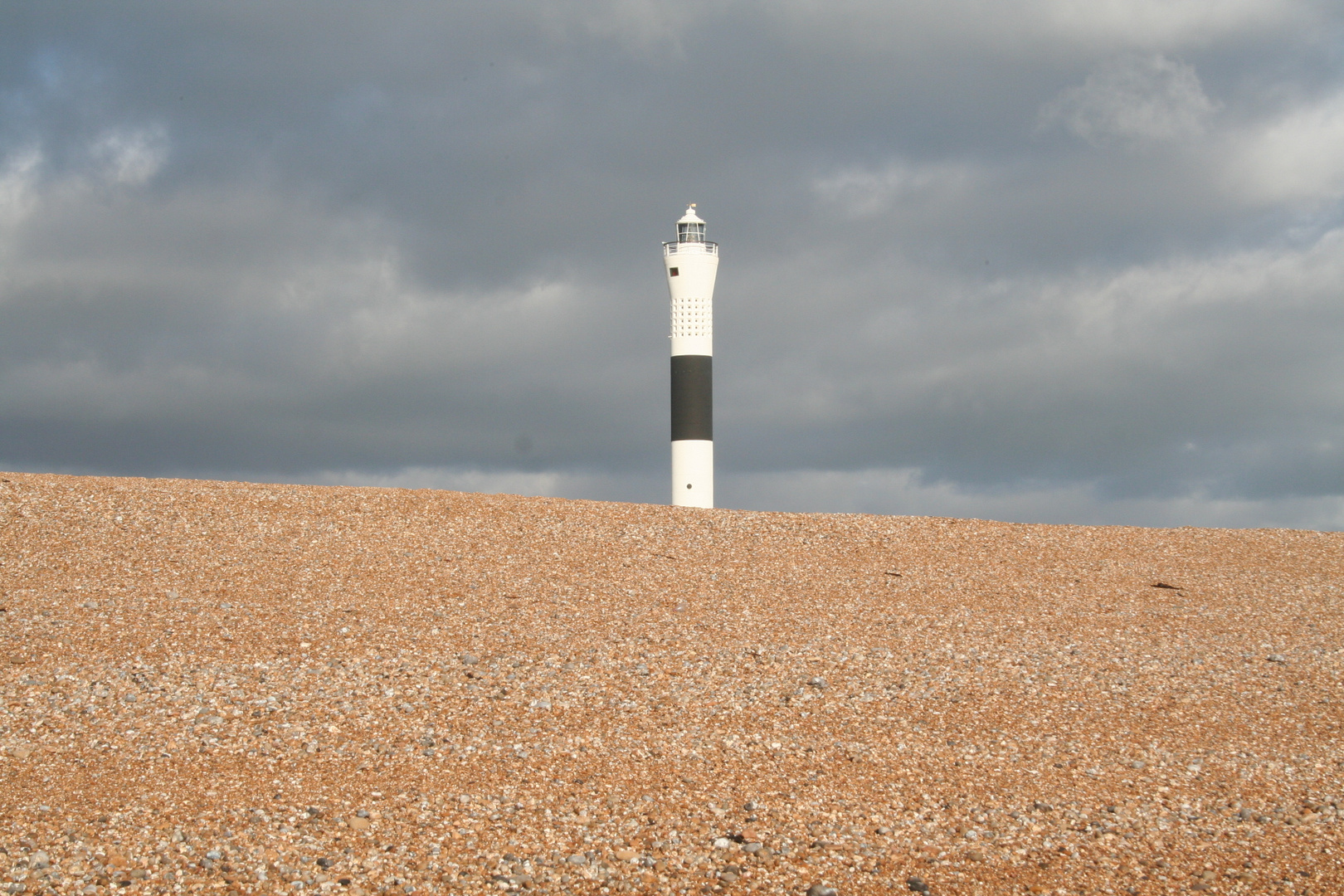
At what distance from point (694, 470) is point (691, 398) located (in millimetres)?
1827

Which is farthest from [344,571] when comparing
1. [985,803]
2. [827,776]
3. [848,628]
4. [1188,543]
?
[1188,543]

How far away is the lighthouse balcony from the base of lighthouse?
16.0 feet

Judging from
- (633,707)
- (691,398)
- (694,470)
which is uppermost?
(691,398)

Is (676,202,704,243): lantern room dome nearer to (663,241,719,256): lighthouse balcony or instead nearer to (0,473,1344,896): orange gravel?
(663,241,719,256): lighthouse balcony

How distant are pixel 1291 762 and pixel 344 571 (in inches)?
484

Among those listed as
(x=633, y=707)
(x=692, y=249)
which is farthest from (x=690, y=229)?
(x=633, y=707)

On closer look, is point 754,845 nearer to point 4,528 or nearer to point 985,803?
point 985,803

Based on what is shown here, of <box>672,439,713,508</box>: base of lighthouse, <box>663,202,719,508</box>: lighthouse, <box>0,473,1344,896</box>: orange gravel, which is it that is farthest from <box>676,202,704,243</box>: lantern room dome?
<box>0,473,1344,896</box>: orange gravel

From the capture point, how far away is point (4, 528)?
1755 centimetres

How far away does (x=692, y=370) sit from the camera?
90.5 ft

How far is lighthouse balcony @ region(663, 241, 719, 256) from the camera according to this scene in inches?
1107

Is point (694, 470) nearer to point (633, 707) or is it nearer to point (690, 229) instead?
point (690, 229)

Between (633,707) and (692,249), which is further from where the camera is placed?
(692,249)

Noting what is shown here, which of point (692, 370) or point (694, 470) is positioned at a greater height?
point (692, 370)
